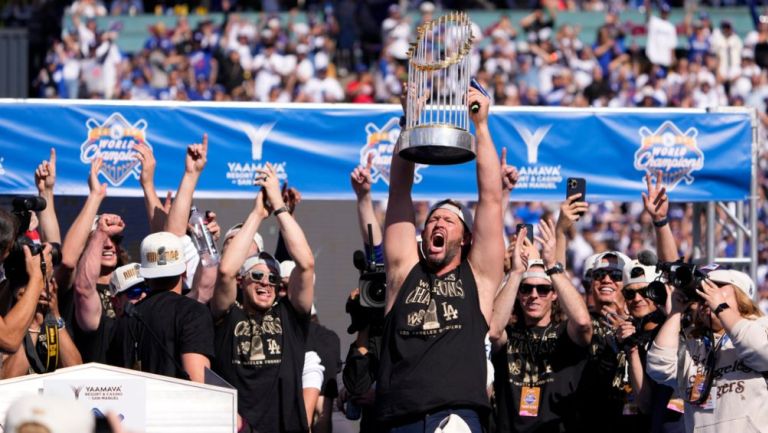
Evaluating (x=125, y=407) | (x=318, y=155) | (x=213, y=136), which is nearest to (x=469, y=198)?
(x=318, y=155)

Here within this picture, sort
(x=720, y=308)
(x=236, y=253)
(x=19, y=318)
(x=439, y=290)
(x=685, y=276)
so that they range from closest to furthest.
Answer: (x=19, y=318), (x=439, y=290), (x=720, y=308), (x=685, y=276), (x=236, y=253)

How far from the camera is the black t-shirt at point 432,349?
6.24 m

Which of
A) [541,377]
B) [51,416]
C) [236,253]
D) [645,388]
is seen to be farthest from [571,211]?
[51,416]

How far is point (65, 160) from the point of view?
32.5 ft

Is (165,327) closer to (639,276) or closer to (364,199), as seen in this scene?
(364,199)

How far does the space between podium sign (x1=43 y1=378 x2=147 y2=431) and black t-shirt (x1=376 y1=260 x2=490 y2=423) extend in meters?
1.12

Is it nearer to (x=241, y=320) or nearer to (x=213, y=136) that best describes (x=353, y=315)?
(x=241, y=320)

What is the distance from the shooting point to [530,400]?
25.8 feet

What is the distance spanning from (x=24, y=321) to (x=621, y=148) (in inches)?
225

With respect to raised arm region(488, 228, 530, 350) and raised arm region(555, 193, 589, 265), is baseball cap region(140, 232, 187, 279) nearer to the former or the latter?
raised arm region(488, 228, 530, 350)

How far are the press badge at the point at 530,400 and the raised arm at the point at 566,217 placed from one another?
756 millimetres

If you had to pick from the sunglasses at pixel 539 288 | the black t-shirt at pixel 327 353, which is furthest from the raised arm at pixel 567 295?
the black t-shirt at pixel 327 353

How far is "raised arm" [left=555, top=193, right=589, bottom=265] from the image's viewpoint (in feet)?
25.7

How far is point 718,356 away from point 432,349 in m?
1.62
